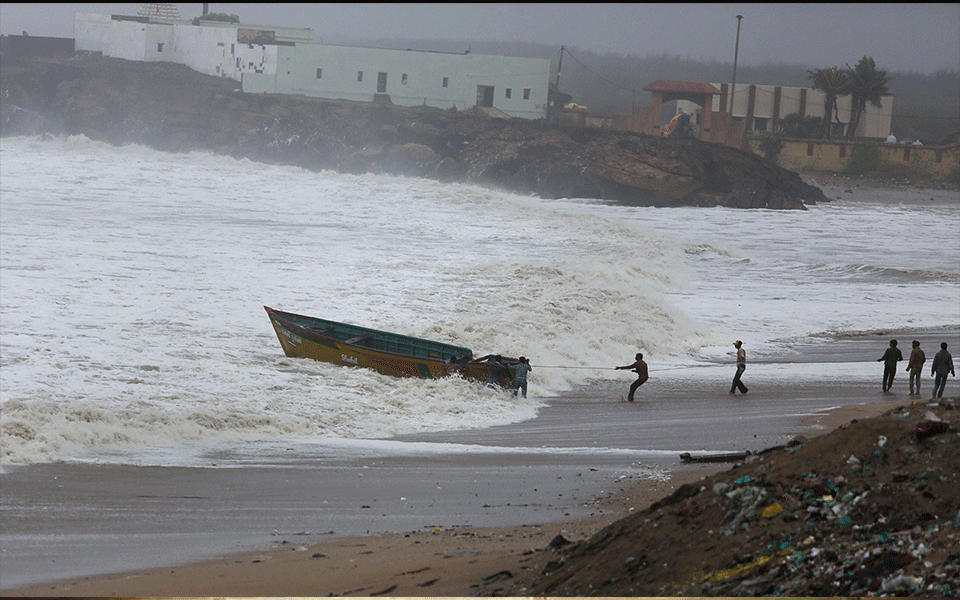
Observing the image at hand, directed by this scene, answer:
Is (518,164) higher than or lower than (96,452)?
higher

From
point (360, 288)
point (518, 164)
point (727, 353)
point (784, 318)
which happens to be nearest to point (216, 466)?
point (727, 353)

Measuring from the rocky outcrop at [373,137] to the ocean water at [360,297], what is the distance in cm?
942

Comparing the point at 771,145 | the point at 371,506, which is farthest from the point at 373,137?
the point at 371,506

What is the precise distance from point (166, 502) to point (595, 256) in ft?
88.5

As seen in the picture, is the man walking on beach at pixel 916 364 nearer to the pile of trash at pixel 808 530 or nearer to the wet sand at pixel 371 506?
the wet sand at pixel 371 506

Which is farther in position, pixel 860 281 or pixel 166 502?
pixel 860 281

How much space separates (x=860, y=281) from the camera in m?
33.0

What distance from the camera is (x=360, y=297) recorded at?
25.1 metres

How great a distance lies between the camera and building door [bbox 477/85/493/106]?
242 feet

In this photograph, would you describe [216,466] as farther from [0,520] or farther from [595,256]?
[595,256]

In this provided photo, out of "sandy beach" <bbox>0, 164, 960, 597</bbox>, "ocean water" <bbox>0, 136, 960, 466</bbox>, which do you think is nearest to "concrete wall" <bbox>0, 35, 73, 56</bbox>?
"ocean water" <bbox>0, 136, 960, 466</bbox>

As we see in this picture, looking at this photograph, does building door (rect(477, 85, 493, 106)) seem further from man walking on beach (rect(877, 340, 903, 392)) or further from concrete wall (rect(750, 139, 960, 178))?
man walking on beach (rect(877, 340, 903, 392))

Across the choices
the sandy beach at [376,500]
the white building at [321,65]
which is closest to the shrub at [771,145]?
the white building at [321,65]

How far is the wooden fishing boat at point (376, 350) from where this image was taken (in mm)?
15820
